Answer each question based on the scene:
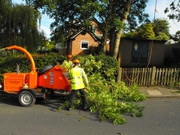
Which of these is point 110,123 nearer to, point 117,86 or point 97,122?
point 97,122

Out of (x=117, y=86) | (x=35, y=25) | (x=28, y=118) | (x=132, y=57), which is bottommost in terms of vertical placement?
(x=28, y=118)

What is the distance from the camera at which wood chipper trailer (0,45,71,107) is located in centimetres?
688

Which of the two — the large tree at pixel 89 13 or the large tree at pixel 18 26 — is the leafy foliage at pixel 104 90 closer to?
the large tree at pixel 89 13

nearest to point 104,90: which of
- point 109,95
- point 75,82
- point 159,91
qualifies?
point 109,95

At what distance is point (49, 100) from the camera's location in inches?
310

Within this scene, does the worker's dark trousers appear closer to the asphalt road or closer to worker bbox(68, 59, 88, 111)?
worker bbox(68, 59, 88, 111)

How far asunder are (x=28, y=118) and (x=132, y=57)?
58.6 feet

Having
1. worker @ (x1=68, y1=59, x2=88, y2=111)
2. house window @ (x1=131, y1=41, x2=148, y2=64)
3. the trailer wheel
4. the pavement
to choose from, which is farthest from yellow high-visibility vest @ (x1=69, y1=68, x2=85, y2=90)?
house window @ (x1=131, y1=41, x2=148, y2=64)

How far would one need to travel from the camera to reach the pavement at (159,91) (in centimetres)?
880

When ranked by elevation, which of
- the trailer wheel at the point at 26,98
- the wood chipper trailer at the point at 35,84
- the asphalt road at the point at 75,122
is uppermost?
the wood chipper trailer at the point at 35,84

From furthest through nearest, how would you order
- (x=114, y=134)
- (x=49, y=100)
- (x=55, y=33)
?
(x=55, y=33) → (x=49, y=100) → (x=114, y=134)

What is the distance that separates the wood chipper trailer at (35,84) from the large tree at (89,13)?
3.48m

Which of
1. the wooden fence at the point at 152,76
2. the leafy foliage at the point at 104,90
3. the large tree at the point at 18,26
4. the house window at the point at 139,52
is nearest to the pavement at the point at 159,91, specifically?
the wooden fence at the point at 152,76

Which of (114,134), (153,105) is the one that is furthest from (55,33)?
(114,134)
